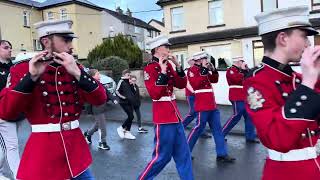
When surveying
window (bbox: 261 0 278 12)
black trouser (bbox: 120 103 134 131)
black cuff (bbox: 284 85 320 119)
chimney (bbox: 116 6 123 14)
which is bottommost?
black trouser (bbox: 120 103 134 131)

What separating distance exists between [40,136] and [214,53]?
2372 centimetres

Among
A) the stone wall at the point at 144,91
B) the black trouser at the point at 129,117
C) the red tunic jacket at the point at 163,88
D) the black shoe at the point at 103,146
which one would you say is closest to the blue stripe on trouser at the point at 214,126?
the red tunic jacket at the point at 163,88

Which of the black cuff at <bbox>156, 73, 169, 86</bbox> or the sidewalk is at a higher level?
the black cuff at <bbox>156, 73, 169, 86</bbox>

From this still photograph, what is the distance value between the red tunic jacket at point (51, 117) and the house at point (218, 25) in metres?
20.8

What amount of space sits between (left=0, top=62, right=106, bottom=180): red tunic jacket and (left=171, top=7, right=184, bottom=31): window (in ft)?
83.1

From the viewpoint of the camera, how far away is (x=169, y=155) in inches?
228

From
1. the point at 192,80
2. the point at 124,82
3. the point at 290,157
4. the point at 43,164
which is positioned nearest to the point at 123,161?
the point at 192,80

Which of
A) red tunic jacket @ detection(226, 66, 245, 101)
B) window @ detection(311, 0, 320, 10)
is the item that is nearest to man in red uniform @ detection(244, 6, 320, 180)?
red tunic jacket @ detection(226, 66, 245, 101)

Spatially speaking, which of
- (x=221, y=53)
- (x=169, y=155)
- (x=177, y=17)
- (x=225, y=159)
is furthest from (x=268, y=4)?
(x=169, y=155)

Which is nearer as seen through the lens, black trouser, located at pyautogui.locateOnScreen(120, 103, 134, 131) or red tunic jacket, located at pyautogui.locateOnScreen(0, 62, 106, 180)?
red tunic jacket, located at pyautogui.locateOnScreen(0, 62, 106, 180)

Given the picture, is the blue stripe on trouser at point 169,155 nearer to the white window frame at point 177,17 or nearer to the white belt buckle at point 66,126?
the white belt buckle at point 66,126

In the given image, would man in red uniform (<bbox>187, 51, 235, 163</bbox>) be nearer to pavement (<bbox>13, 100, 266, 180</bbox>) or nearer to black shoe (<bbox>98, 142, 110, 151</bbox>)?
pavement (<bbox>13, 100, 266, 180</bbox>)

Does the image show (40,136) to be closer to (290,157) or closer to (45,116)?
(45,116)

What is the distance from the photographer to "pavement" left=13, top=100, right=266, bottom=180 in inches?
292
